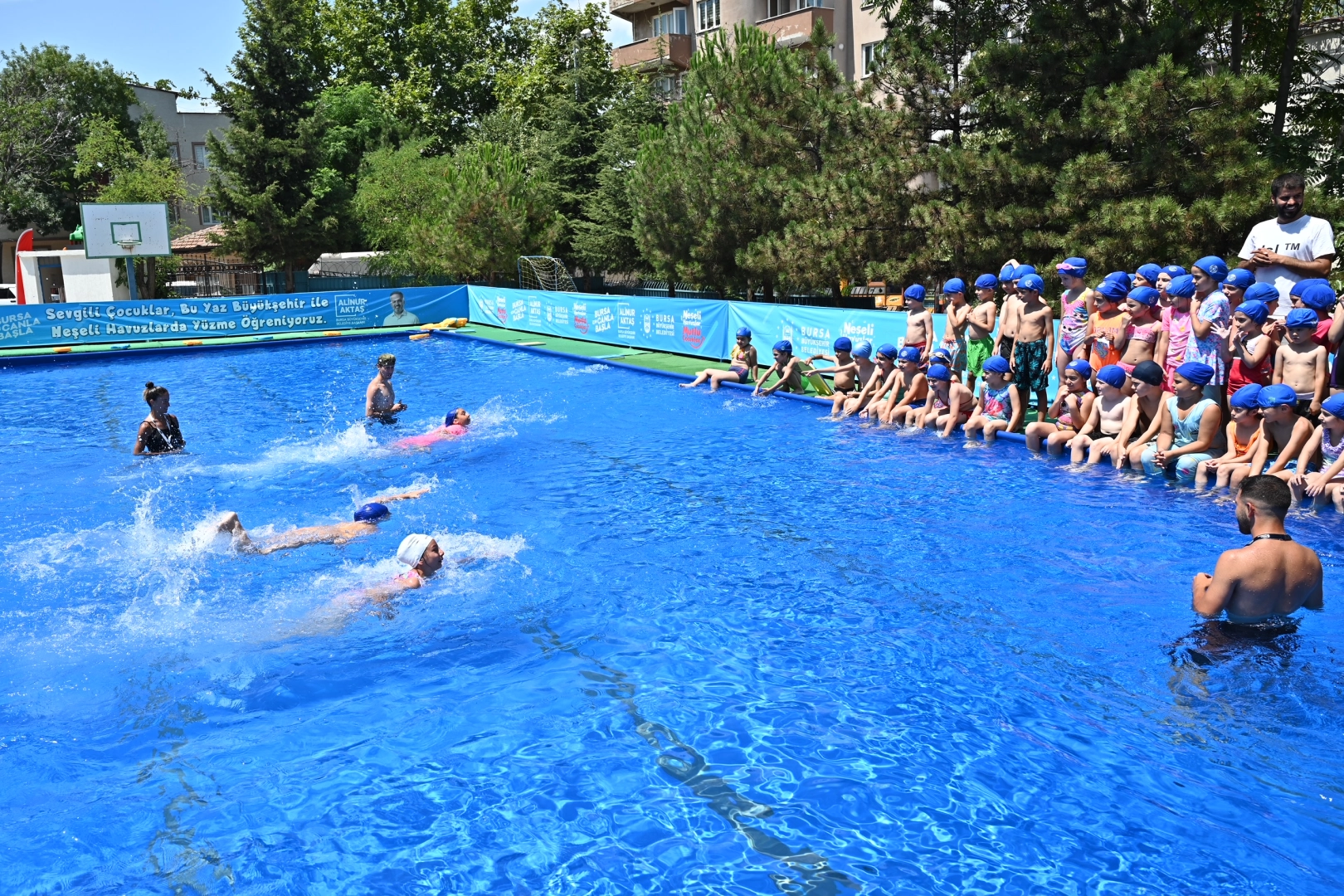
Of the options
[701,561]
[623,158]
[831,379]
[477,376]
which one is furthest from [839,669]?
[623,158]

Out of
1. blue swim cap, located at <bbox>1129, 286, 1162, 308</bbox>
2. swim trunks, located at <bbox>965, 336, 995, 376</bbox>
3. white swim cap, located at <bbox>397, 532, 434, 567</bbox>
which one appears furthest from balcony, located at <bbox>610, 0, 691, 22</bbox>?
white swim cap, located at <bbox>397, 532, 434, 567</bbox>

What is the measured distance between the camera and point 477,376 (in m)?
20.4

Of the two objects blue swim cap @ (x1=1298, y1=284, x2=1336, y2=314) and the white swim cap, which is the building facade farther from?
blue swim cap @ (x1=1298, y1=284, x2=1336, y2=314)

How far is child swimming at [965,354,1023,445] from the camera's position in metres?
11.9

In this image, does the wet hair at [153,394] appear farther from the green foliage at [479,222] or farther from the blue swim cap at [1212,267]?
the green foliage at [479,222]

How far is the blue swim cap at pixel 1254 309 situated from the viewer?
8.89 metres

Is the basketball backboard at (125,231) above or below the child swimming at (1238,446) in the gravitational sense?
above

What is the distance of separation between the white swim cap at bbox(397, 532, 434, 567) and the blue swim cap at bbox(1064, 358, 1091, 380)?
6.98 metres

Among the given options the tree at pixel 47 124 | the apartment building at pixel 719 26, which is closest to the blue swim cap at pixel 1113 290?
the apartment building at pixel 719 26

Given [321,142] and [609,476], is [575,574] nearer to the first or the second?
[609,476]

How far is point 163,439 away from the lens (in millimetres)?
12875

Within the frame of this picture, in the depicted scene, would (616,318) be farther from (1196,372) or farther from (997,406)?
(1196,372)

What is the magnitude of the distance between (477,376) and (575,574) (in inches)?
499

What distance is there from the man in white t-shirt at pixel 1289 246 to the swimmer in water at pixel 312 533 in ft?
28.1
